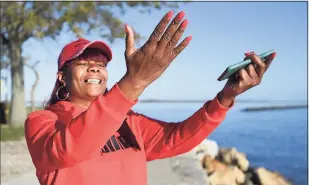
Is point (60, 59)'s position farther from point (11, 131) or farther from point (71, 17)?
point (11, 131)

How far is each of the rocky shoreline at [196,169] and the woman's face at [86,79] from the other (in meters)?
3.29

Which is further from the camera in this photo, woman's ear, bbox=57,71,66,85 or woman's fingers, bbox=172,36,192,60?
woman's ear, bbox=57,71,66,85

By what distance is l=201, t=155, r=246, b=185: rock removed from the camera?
6352 millimetres

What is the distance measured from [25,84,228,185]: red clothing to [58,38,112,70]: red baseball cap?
0.73ft

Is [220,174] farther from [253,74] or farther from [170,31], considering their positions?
[170,31]

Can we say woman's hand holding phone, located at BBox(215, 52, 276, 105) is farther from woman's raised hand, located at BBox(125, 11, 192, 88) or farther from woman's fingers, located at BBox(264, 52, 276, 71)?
woman's raised hand, located at BBox(125, 11, 192, 88)

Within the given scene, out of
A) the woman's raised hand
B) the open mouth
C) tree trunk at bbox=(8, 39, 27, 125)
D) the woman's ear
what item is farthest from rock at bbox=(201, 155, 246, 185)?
tree trunk at bbox=(8, 39, 27, 125)

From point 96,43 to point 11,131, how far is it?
1257 cm

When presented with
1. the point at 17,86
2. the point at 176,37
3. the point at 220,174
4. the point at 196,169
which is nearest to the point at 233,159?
the point at 220,174

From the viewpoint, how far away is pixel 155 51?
1.32m

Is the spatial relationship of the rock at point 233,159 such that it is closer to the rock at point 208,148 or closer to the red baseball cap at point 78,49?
the rock at point 208,148

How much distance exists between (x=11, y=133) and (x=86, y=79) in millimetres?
11952

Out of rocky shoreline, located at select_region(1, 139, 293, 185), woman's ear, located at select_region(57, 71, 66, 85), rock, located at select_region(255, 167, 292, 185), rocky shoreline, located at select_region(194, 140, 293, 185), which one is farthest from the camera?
rock, located at select_region(255, 167, 292, 185)

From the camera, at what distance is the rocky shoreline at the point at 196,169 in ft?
17.8
